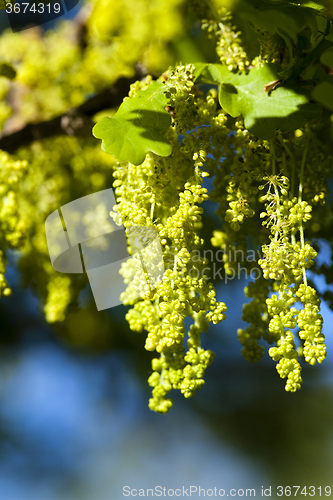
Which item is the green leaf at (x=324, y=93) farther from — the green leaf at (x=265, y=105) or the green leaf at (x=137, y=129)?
the green leaf at (x=137, y=129)

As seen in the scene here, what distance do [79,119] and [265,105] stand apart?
18.5 inches

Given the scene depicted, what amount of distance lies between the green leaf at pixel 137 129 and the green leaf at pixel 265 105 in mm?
90

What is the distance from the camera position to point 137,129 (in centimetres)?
47

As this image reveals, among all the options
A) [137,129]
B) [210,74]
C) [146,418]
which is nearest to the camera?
[137,129]

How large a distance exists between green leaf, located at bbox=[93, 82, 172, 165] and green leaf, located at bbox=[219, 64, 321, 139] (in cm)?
9

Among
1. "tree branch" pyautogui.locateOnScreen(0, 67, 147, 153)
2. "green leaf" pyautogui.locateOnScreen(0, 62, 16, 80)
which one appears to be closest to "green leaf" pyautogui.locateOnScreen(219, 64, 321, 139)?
"tree branch" pyautogui.locateOnScreen(0, 67, 147, 153)

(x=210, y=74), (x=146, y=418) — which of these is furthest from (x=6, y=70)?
(x=146, y=418)

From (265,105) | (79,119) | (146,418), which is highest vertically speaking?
(265,105)

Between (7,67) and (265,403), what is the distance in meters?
1.79

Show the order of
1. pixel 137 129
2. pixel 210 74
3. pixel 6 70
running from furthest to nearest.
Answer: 1. pixel 6 70
2. pixel 210 74
3. pixel 137 129

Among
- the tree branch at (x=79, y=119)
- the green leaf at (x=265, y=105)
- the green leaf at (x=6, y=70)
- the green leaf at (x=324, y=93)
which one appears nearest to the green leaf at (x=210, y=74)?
the green leaf at (x=265, y=105)

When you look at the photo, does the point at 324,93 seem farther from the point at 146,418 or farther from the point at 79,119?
the point at 146,418

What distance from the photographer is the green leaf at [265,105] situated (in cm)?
51

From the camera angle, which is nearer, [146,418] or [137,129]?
[137,129]
